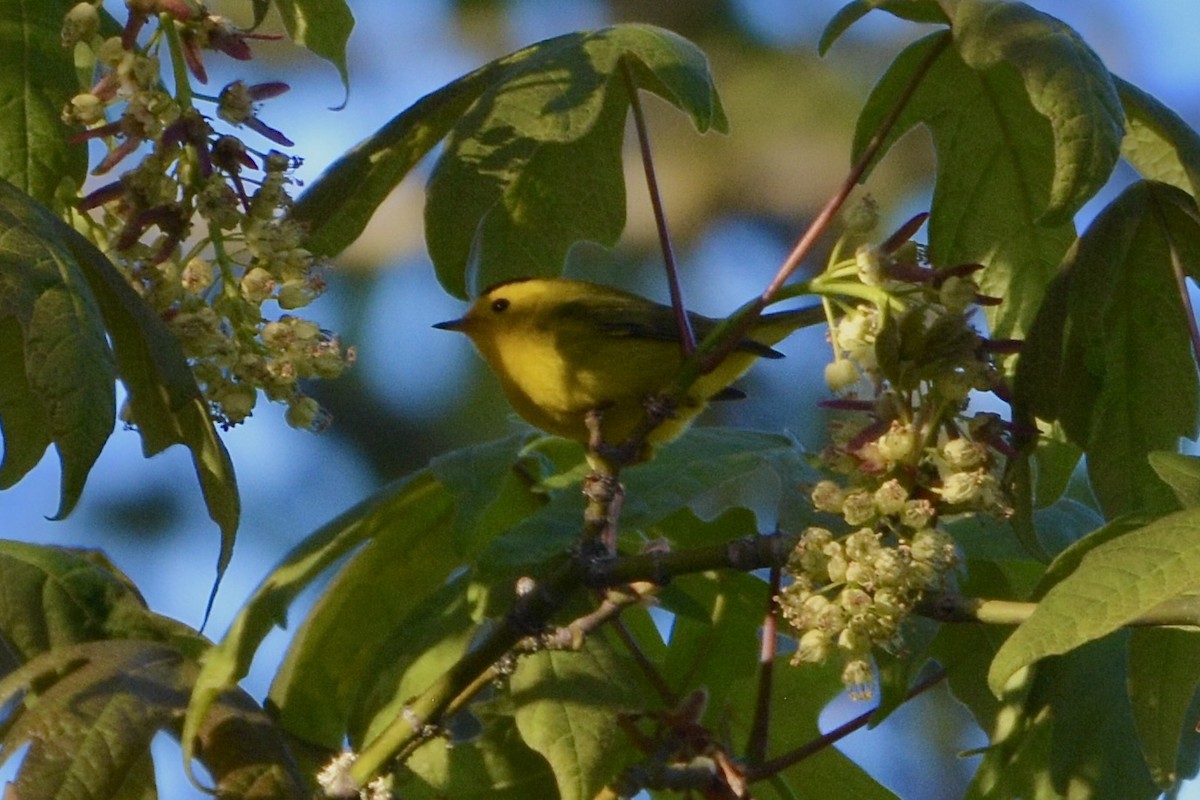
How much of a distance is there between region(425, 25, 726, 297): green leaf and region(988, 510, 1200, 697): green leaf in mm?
535

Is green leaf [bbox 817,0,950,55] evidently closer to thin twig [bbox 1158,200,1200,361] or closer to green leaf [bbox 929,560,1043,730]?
thin twig [bbox 1158,200,1200,361]

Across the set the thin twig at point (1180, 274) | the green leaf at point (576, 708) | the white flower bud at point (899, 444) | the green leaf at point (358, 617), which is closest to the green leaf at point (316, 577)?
the green leaf at point (358, 617)

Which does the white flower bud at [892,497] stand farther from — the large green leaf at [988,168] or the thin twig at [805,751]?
the large green leaf at [988,168]

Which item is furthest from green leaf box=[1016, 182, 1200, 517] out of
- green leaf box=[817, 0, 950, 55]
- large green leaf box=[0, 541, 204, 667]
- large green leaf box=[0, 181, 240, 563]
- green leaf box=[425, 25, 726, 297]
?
large green leaf box=[0, 541, 204, 667]

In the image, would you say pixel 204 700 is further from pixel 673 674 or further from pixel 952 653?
pixel 952 653

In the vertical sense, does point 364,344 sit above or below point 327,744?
below

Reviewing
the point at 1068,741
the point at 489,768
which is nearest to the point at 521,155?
the point at 489,768

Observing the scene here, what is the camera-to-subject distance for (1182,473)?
3.77 feet

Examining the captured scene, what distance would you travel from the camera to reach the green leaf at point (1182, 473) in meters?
1.14

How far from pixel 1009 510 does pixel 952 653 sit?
302 mm

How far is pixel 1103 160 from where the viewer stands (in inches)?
45.4

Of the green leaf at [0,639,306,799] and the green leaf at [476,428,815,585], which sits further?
the green leaf at [476,428,815,585]

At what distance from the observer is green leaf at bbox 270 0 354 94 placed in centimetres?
160

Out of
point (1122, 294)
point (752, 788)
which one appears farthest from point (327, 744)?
point (1122, 294)
